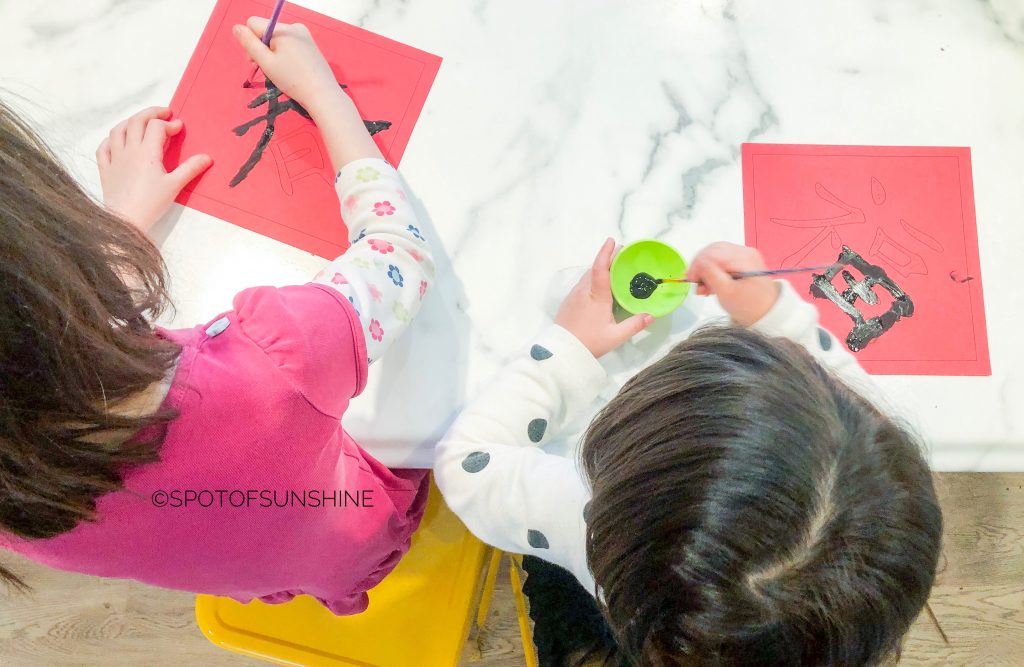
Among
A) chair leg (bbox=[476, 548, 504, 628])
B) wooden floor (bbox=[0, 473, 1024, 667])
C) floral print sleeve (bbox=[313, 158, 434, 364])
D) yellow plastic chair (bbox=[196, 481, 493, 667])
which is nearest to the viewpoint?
floral print sleeve (bbox=[313, 158, 434, 364])

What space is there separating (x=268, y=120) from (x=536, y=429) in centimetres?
43

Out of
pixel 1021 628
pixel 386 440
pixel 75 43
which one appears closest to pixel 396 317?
pixel 386 440

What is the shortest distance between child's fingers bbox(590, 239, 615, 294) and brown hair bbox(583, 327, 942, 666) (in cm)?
15

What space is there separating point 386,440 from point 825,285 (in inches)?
18.0

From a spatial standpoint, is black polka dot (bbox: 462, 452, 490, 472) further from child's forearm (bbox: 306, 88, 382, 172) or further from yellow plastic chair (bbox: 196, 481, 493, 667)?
child's forearm (bbox: 306, 88, 382, 172)

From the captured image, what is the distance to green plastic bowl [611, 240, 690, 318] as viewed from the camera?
660 millimetres

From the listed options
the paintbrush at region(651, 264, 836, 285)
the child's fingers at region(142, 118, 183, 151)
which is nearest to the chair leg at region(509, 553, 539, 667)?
the paintbrush at region(651, 264, 836, 285)

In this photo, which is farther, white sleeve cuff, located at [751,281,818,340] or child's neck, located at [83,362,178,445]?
white sleeve cuff, located at [751,281,818,340]

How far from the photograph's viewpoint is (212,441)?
1.73 ft

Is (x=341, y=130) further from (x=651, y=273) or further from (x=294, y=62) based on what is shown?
(x=651, y=273)

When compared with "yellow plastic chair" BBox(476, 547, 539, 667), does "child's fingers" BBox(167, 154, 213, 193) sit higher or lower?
higher

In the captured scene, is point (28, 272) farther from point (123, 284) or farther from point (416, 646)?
point (416, 646)

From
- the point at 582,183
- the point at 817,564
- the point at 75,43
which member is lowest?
the point at 817,564

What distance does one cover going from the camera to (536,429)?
664 mm
